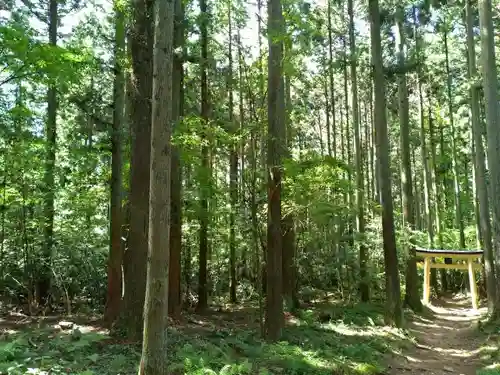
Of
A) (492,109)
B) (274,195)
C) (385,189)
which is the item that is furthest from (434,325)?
(274,195)

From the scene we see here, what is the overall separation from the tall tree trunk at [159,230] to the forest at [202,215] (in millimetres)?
19

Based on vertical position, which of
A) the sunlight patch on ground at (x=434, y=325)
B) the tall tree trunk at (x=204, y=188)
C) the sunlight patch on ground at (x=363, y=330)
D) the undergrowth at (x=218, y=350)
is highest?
the tall tree trunk at (x=204, y=188)

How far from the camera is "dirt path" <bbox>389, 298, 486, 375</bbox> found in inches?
355

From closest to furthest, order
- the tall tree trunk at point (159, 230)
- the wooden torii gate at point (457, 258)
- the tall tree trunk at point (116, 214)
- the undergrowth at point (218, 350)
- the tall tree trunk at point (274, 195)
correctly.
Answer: the tall tree trunk at point (159, 230) < the undergrowth at point (218, 350) < the tall tree trunk at point (274, 195) < the tall tree trunk at point (116, 214) < the wooden torii gate at point (457, 258)

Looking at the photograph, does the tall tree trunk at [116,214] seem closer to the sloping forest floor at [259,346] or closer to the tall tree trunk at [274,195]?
the sloping forest floor at [259,346]

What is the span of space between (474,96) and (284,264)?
331 inches

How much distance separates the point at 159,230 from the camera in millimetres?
5070

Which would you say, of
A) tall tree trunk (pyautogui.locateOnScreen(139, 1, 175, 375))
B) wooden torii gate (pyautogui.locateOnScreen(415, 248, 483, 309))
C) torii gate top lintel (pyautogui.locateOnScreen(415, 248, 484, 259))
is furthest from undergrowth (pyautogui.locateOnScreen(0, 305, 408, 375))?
wooden torii gate (pyautogui.locateOnScreen(415, 248, 483, 309))

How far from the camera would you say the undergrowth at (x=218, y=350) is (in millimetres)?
6395

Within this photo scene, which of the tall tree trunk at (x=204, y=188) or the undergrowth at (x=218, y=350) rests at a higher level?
the tall tree trunk at (x=204, y=188)

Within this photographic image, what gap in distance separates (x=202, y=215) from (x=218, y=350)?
5.00 metres

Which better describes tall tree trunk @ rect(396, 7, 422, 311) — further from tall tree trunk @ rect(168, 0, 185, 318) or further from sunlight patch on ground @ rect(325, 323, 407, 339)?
tall tree trunk @ rect(168, 0, 185, 318)

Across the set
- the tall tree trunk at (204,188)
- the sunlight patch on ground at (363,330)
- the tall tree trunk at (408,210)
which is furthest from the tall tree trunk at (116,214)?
the tall tree trunk at (408,210)

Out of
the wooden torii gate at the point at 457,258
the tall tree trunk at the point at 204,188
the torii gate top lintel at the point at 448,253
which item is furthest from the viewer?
the wooden torii gate at the point at 457,258
